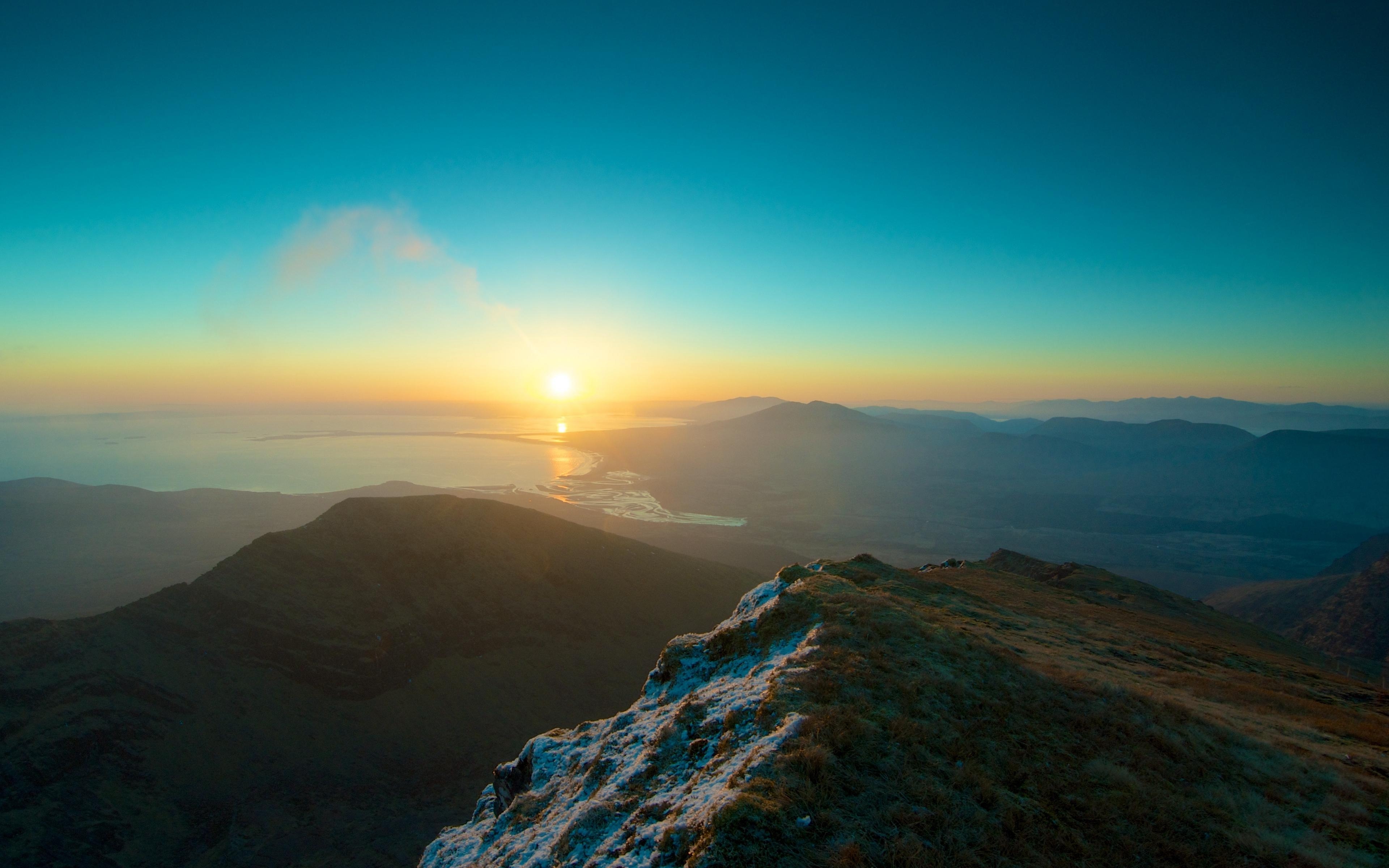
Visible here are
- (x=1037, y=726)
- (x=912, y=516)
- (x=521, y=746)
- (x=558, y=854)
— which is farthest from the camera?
(x=912, y=516)

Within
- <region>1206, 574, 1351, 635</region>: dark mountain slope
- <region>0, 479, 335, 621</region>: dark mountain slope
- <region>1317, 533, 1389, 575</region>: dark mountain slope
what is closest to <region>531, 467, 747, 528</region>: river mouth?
<region>0, 479, 335, 621</region>: dark mountain slope

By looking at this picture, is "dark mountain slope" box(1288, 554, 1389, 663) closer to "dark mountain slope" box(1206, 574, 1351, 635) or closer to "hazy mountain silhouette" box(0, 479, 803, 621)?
"dark mountain slope" box(1206, 574, 1351, 635)

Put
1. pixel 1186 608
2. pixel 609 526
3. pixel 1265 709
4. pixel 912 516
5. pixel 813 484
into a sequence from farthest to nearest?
pixel 813 484 → pixel 912 516 → pixel 609 526 → pixel 1186 608 → pixel 1265 709

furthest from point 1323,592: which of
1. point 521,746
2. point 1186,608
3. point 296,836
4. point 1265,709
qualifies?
point 296,836

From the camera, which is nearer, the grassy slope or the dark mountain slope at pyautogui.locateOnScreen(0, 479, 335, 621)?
the grassy slope

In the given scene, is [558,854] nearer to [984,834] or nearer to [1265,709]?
[984,834]

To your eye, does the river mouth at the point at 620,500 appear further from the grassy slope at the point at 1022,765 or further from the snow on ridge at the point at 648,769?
the grassy slope at the point at 1022,765
